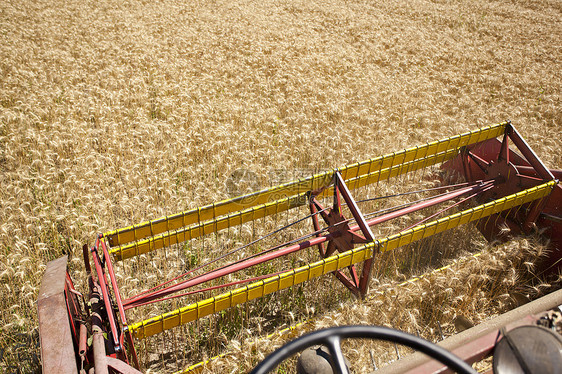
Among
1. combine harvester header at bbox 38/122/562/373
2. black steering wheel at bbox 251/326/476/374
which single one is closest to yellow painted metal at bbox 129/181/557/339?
combine harvester header at bbox 38/122/562/373

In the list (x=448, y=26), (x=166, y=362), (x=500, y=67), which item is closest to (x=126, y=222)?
(x=166, y=362)

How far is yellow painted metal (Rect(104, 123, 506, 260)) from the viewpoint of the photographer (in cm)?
305

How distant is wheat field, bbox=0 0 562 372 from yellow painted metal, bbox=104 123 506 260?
880mm

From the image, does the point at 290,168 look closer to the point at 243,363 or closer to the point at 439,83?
the point at 243,363

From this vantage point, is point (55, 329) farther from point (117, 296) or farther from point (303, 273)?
point (303, 273)

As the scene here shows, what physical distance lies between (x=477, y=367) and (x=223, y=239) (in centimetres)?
249

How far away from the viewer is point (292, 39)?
35.2 ft

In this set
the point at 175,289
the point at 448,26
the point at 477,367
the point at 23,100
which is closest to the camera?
the point at 175,289

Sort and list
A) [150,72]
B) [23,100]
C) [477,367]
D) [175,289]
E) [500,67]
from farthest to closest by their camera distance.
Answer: [500,67]
[150,72]
[23,100]
[477,367]
[175,289]

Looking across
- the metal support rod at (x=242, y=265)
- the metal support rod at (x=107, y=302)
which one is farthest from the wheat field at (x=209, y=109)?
the metal support rod at (x=107, y=302)

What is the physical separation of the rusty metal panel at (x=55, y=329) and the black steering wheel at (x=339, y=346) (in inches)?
52.3

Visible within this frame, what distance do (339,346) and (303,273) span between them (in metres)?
1.68

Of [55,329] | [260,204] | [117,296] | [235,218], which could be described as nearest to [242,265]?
[235,218]

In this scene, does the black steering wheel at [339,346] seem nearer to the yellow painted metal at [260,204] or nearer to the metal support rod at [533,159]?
the yellow painted metal at [260,204]
